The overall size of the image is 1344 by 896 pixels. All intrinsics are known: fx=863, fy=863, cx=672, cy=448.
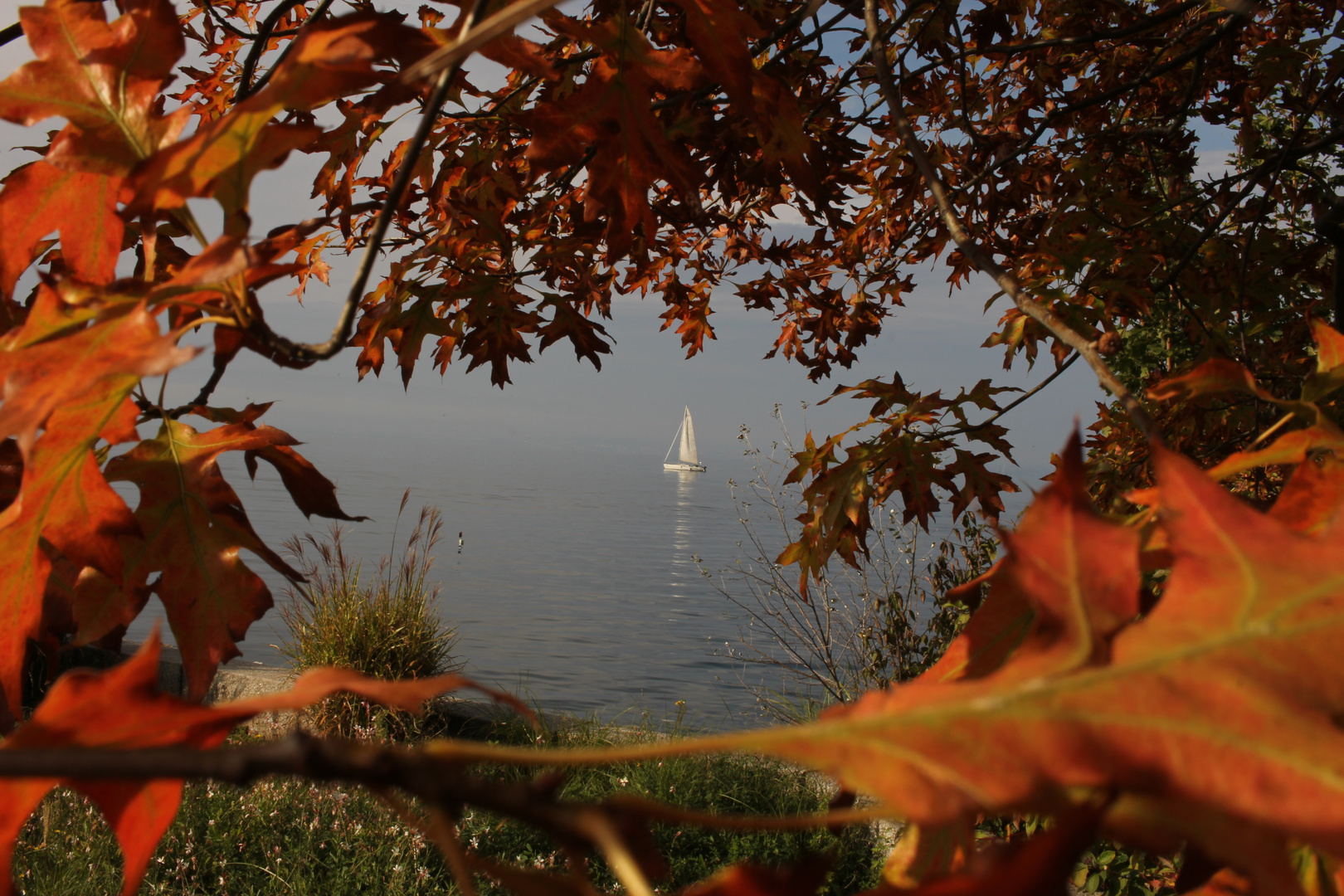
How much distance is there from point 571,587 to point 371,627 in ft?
19.3

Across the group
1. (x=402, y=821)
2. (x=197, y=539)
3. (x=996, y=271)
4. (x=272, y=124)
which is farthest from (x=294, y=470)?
(x=402, y=821)

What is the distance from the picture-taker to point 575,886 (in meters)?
0.22

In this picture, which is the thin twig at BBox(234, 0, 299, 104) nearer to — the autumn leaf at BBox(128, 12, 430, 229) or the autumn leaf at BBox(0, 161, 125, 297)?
the autumn leaf at BBox(0, 161, 125, 297)

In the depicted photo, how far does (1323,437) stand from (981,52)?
1266 millimetres

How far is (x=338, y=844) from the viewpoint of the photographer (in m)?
3.00

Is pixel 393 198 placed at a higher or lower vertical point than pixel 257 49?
lower

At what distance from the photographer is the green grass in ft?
9.16

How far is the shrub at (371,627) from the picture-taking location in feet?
14.6

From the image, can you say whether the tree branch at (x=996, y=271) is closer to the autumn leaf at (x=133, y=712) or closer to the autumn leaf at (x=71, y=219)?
the autumn leaf at (x=133, y=712)

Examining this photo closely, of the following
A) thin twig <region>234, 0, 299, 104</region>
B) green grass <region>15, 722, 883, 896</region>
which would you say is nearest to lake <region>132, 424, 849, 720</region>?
green grass <region>15, 722, 883, 896</region>

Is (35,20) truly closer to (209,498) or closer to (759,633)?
(209,498)

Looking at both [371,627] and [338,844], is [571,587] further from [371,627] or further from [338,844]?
[338,844]

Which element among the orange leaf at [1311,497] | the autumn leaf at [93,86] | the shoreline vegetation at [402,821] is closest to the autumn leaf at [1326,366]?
the orange leaf at [1311,497]

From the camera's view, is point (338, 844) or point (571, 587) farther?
point (571, 587)
